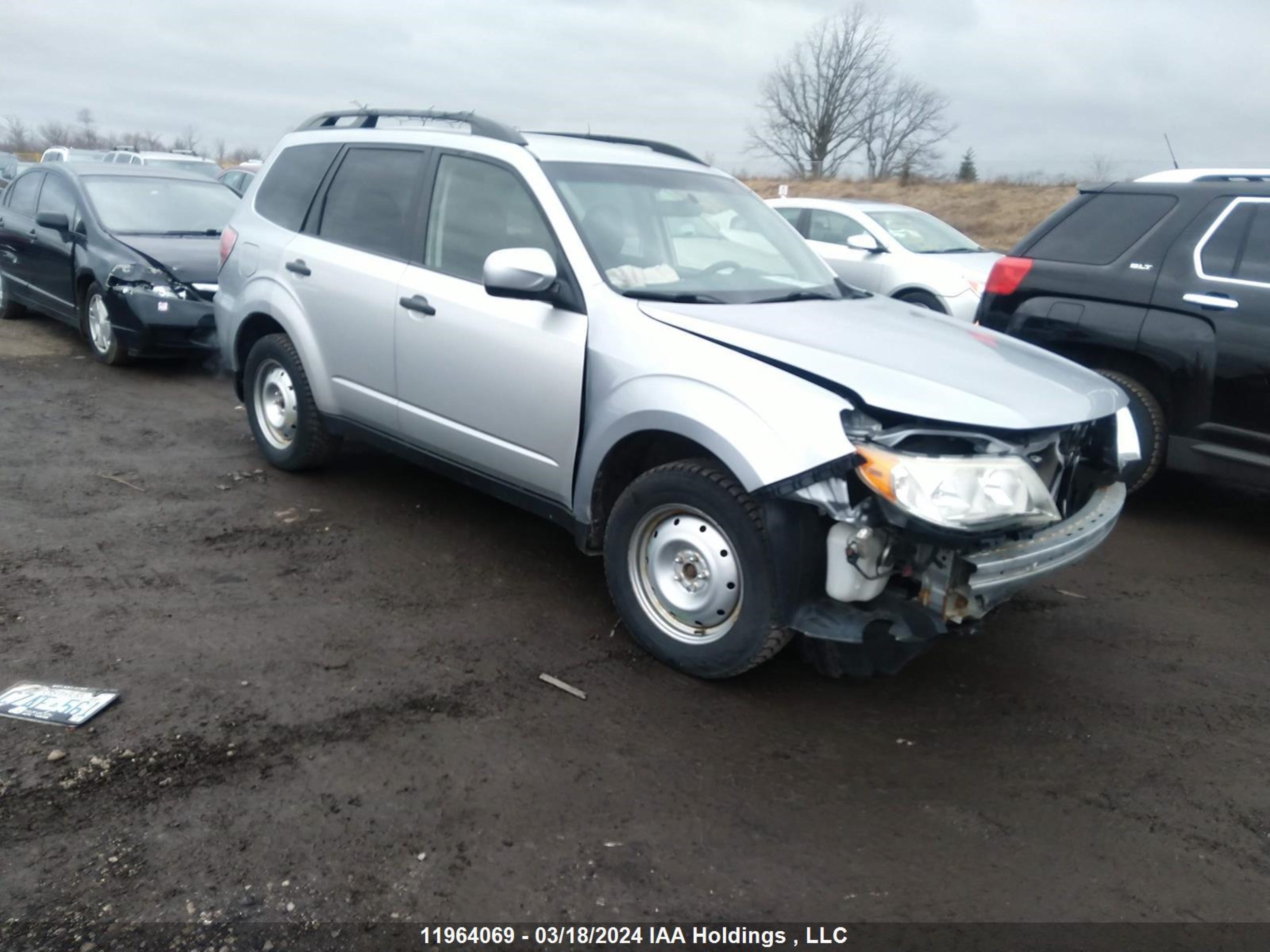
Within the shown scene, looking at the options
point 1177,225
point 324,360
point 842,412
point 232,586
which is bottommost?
point 232,586

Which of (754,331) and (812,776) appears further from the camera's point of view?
(754,331)

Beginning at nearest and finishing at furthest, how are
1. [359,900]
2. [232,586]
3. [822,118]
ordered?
1. [359,900]
2. [232,586]
3. [822,118]

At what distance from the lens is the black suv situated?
5.64 metres

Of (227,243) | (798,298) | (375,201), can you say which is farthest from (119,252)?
(798,298)

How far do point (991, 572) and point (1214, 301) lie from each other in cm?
335

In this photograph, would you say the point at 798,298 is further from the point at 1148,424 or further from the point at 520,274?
the point at 1148,424

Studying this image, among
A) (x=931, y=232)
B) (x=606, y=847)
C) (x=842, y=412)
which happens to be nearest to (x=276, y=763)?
(x=606, y=847)

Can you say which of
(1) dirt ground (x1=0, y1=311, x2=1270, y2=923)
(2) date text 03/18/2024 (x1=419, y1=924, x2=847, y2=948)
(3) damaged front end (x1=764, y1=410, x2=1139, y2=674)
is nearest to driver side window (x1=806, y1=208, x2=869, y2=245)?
(1) dirt ground (x1=0, y1=311, x2=1270, y2=923)

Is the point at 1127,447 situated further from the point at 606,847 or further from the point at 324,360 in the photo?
the point at 324,360

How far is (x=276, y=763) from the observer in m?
3.27

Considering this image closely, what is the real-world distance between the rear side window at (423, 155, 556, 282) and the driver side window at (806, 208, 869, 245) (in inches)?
285

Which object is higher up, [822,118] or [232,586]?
[822,118]

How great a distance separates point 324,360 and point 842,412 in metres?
3.09

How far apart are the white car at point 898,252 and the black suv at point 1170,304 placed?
262cm
